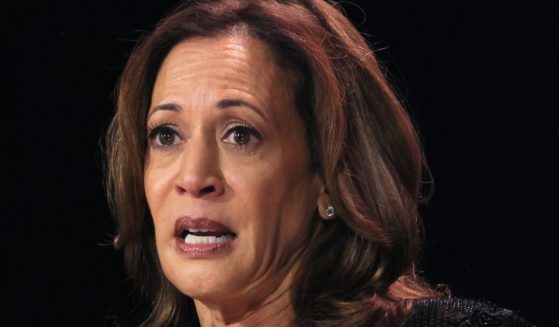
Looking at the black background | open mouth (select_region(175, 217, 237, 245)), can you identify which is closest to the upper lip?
open mouth (select_region(175, 217, 237, 245))

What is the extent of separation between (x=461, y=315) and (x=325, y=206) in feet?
1.32

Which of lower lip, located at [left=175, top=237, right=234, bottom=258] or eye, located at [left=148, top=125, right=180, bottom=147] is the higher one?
eye, located at [left=148, top=125, right=180, bottom=147]

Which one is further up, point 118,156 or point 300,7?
point 300,7

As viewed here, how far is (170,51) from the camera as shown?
2.81 metres

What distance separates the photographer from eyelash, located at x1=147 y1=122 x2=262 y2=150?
8.50 ft

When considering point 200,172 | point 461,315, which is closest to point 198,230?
point 200,172

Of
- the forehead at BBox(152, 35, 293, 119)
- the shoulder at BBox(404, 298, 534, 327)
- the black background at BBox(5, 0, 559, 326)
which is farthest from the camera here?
the black background at BBox(5, 0, 559, 326)

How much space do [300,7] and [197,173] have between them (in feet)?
1.80

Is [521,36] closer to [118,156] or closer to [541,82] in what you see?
[541,82]

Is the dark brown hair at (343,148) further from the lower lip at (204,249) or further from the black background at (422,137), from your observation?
the black background at (422,137)

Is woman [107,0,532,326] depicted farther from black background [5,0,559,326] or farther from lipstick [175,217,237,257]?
black background [5,0,559,326]

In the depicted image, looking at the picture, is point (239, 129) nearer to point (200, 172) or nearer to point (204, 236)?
point (200, 172)

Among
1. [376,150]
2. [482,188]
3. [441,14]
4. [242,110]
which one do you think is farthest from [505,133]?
[242,110]

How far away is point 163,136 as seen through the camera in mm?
2711
